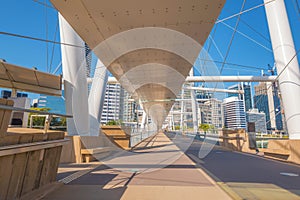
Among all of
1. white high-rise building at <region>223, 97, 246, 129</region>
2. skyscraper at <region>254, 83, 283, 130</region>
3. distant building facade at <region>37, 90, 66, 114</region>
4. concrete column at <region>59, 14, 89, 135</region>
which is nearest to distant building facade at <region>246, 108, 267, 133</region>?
skyscraper at <region>254, 83, 283, 130</region>

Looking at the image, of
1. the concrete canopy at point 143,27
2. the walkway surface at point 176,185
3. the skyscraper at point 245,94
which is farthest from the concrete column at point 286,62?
the skyscraper at point 245,94

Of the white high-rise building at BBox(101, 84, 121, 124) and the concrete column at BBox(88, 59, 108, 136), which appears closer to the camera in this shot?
the concrete column at BBox(88, 59, 108, 136)

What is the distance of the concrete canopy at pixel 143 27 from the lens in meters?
3.66

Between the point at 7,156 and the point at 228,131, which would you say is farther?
the point at 228,131

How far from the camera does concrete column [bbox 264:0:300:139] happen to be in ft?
20.8

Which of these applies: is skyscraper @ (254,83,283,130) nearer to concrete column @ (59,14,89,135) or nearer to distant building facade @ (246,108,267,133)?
distant building facade @ (246,108,267,133)

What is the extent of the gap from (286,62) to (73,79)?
752cm

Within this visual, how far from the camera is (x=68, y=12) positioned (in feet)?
12.7

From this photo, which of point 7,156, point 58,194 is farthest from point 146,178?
point 7,156

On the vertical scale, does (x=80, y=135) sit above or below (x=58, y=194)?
above

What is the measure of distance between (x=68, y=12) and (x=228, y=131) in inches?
482

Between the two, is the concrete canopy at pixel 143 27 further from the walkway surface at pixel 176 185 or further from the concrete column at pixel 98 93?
the walkway surface at pixel 176 185

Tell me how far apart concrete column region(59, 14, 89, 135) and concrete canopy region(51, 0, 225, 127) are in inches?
47.4

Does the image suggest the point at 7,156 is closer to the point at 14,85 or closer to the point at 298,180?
the point at 14,85
